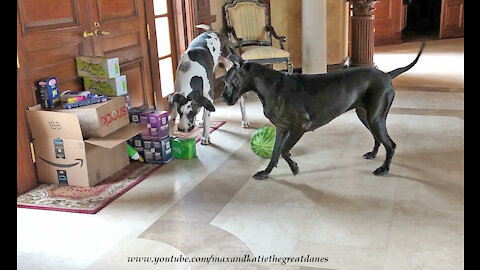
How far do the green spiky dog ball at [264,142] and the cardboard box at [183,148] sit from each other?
51 centimetres

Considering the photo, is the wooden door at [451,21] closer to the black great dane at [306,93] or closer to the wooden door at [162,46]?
the wooden door at [162,46]

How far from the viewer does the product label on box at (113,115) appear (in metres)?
3.48

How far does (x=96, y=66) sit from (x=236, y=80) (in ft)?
3.91

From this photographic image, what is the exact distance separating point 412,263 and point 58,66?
2.77 metres

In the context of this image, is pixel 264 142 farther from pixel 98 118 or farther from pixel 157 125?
pixel 98 118

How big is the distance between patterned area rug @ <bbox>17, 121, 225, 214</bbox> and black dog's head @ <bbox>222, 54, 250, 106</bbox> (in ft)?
3.04

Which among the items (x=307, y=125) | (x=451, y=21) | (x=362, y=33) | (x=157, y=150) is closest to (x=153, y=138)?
(x=157, y=150)

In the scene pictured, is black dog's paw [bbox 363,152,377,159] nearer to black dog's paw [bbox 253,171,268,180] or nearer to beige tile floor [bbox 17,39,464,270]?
beige tile floor [bbox 17,39,464,270]

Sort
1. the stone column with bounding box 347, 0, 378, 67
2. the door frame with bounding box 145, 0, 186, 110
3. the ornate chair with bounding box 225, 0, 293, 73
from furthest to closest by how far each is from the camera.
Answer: the stone column with bounding box 347, 0, 378, 67 → the ornate chair with bounding box 225, 0, 293, 73 → the door frame with bounding box 145, 0, 186, 110

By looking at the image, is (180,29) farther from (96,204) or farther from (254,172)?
(96,204)

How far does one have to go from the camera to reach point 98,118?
3.41 meters

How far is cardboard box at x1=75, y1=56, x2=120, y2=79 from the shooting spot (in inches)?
149

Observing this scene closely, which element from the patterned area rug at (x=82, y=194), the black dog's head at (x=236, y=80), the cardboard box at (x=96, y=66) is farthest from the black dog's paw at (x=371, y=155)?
the cardboard box at (x=96, y=66)

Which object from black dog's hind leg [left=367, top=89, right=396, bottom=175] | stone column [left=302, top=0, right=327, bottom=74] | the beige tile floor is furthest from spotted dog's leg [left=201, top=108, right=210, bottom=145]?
stone column [left=302, top=0, right=327, bottom=74]
